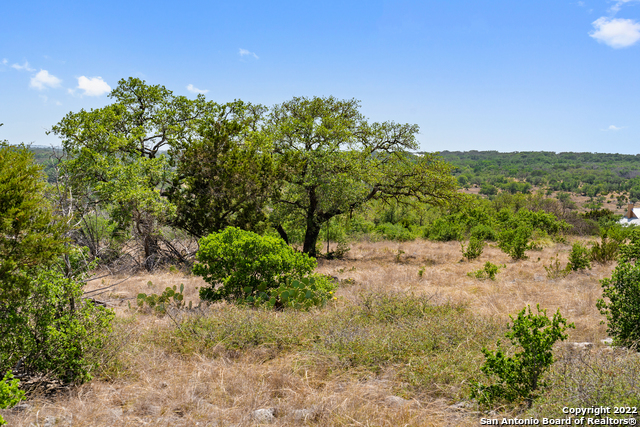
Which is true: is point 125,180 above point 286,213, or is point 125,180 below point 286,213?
above

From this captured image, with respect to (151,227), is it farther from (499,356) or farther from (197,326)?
(499,356)

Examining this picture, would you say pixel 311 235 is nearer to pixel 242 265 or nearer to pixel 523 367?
pixel 242 265

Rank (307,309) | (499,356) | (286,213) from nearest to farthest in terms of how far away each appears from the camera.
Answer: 1. (499,356)
2. (307,309)
3. (286,213)

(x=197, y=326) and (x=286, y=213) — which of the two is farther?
(x=286, y=213)

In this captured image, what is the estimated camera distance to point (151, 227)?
12055mm

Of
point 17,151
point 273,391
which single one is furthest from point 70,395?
point 17,151

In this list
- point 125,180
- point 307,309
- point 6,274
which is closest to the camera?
point 6,274

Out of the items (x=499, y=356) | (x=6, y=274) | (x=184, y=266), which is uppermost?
(x=6, y=274)

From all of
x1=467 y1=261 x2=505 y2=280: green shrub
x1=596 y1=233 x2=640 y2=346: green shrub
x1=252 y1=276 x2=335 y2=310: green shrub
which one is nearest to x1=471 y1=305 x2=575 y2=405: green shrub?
x1=596 y1=233 x2=640 y2=346: green shrub

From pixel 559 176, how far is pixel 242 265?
141 meters

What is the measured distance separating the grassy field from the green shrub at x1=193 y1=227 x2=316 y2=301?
93 cm

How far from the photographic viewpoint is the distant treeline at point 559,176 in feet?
319

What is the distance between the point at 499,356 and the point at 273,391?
220 cm

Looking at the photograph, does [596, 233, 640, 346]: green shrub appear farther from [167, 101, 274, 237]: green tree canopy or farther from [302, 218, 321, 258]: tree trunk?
[302, 218, 321, 258]: tree trunk
